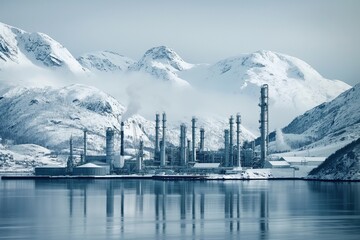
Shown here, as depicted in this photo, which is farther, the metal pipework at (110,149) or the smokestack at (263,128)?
the metal pipework at (110,149)

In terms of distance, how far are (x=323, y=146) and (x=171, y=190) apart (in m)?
81.3

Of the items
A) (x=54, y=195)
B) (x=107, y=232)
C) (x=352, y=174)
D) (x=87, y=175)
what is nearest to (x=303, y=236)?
(x=107, y=232)

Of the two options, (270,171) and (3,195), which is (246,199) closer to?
(3,195)

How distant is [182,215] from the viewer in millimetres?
82688

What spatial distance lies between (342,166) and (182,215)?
8041cm

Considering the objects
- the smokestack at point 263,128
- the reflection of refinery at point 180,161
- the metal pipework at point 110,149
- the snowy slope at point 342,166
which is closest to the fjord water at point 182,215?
the snowy slope at point 342,166

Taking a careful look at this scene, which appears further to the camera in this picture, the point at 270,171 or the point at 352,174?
the point at 270,171

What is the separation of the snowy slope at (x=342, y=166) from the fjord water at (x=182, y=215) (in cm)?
3478

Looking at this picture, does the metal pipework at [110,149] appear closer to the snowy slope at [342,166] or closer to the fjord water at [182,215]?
the snowy slope at [342,166]

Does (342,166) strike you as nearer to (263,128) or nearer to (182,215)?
(263,128)

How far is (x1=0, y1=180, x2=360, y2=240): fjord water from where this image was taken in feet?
225

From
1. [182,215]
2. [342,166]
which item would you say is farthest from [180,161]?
[182,215]

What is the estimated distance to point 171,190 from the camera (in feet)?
410

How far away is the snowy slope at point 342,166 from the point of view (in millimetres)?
153875
